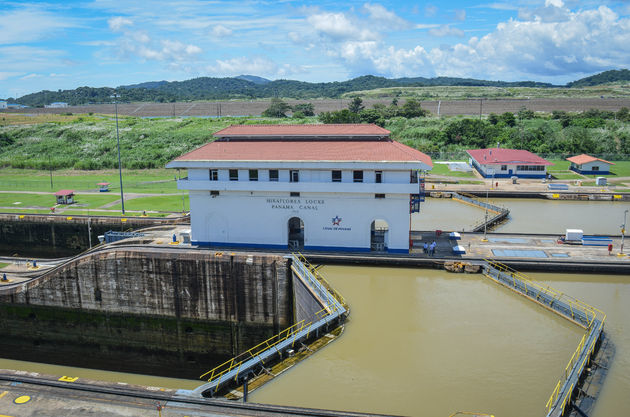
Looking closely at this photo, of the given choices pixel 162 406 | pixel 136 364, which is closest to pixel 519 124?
pixel 136 364

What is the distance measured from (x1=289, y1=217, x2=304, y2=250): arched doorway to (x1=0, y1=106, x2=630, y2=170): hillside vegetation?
160 ft

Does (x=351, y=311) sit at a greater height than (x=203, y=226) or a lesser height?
lesser

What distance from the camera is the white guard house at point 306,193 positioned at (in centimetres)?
2917

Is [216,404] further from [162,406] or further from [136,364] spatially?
[136,364]

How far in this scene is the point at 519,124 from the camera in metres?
99.9

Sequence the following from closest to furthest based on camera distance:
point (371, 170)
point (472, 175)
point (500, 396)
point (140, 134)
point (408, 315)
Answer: point (500, 396)
point (408, 315)
point (371, 170)
point (472, 175)
point (140, 134)

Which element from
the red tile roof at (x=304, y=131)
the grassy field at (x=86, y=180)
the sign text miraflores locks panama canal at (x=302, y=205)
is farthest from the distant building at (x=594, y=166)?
the grassy field at (x=86, y=180)

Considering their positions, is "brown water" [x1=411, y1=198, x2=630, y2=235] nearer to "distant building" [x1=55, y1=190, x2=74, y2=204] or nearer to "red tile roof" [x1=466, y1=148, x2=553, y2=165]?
"red tile roof" [x1=466, y1=148, x2=553, y2=165]

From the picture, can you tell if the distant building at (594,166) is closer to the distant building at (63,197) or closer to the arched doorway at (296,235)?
the arched doorway at (296,235)

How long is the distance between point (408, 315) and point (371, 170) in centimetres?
942

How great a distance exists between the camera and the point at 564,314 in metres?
23.0

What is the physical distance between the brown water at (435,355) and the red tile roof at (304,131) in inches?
447

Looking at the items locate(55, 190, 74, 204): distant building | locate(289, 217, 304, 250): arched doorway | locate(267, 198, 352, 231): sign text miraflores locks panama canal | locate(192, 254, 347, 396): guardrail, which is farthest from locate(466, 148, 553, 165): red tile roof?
locate(55, 190, 74, 204): distant building

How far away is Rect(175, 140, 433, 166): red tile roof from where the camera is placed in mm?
29484
